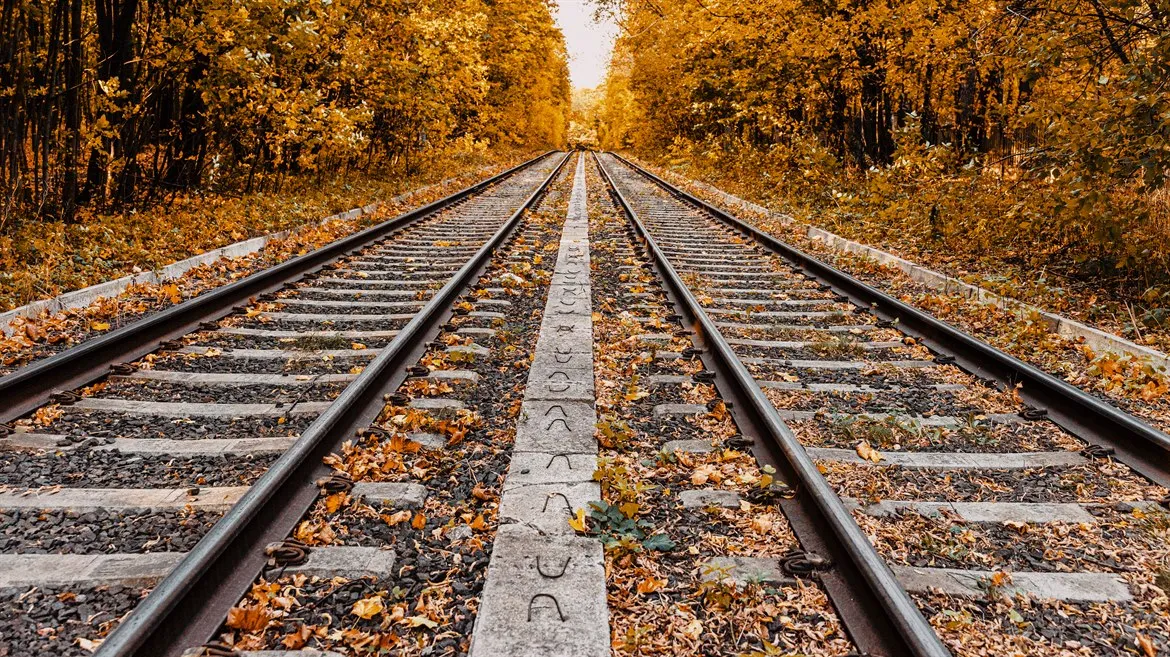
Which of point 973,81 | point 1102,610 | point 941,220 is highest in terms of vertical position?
point 973,81

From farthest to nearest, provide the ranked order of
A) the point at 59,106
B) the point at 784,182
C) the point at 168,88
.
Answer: the point at 784,182
the point at 168,88
the point at 59,106

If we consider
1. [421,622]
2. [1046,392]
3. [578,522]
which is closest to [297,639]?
[421,622]

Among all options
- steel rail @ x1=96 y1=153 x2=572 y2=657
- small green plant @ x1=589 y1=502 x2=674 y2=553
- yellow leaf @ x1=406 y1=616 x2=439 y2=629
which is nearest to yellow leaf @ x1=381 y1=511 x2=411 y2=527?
steel rail @ x1=96 y1=153 x2=572 y2=657

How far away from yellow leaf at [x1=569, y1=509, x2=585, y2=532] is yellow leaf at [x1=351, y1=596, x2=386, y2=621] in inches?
31.2

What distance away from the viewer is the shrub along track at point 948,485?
2.45 m

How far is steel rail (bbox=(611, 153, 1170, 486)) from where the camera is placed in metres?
3.62

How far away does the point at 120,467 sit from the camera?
339 centimetres

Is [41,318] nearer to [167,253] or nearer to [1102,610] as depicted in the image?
[167,253]

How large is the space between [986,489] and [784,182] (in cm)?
1530

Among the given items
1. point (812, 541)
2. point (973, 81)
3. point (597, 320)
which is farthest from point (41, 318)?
point (973, 81)

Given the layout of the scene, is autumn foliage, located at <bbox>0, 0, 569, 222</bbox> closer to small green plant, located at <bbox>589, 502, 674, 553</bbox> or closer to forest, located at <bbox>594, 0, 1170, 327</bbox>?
forest, located at <bbox>594, 0, 1170, 327</bbox>

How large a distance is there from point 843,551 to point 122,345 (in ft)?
15.3

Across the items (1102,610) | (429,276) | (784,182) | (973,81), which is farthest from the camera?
(784,182)

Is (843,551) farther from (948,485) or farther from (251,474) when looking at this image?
(251,474)
